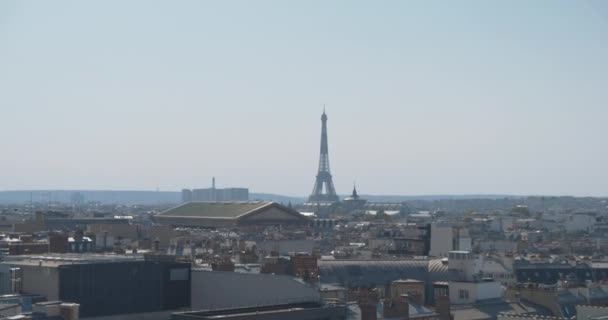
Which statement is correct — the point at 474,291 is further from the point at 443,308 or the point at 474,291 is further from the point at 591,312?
the point at 591,312

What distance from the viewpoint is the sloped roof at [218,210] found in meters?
160

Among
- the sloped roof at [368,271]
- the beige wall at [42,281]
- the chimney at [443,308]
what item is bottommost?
the chimney at [443,308]

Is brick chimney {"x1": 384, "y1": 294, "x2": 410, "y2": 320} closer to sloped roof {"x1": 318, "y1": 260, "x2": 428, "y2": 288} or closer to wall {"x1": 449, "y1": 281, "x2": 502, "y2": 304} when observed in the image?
wall {"x1": 449, "y1": 281, "x2": 502, "y2": 304}

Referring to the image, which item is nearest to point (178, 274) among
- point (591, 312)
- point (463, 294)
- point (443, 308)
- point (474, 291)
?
point (443, 308)

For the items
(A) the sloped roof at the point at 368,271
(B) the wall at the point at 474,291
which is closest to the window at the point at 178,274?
(B) the wall at the point at 474,291

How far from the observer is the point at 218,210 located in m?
166

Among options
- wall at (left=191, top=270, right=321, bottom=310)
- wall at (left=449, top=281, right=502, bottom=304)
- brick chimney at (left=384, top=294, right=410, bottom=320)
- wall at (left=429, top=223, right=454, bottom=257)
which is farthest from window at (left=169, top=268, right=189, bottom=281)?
wall at (left=429, top=223, right=454, bottom=257)

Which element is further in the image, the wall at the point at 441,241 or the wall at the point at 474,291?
the wall at the point at 441,241

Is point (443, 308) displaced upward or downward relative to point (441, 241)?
downward

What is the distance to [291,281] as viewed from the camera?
48875mm

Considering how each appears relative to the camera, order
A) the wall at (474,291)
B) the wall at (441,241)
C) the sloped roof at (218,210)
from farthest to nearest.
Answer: the sloped roof at (218,210)
the wall at (441,241)
the wall at (474,291)

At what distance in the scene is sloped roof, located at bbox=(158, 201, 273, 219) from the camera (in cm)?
15950

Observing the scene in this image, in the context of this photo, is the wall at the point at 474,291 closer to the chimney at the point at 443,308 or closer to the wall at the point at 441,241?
the chimney at the point at 443,308

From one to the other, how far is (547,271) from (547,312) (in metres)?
23.6
